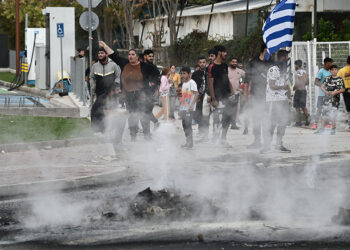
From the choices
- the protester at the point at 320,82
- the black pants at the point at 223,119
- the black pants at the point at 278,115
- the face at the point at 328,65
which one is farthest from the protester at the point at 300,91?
the black pants at the point at 278,115

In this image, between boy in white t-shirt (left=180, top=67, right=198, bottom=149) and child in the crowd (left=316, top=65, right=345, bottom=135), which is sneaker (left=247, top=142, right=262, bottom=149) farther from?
child in the crowd (left=316, top=65, right=345, bottom=135)

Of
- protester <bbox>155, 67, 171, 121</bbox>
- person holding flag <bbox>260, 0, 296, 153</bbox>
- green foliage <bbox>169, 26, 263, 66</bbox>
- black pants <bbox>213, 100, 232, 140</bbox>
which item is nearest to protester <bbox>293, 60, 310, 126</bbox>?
protester <bbox>155, 67, 171, 121</bbox>

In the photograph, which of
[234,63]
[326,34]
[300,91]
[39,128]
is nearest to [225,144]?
[234,63]

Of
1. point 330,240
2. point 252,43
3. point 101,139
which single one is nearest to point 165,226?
point 330,240

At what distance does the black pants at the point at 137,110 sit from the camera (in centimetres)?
1243

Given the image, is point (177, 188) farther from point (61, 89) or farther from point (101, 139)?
point (61, 89)

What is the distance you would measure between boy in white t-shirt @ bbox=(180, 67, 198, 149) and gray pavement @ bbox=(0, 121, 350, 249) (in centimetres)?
26

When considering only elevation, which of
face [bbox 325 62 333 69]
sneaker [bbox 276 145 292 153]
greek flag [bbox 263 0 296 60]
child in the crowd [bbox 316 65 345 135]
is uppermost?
greek flag [bbox 263 0 296 60]

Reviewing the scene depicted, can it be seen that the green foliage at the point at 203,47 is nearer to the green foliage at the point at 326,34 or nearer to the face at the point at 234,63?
the green foliage at the point at 326,34

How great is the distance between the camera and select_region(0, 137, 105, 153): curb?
38.2 ft

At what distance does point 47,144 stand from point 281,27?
157 inches

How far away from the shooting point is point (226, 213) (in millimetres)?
6535

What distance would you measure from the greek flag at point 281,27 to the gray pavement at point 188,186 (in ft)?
5.29

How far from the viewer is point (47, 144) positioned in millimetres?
12156
